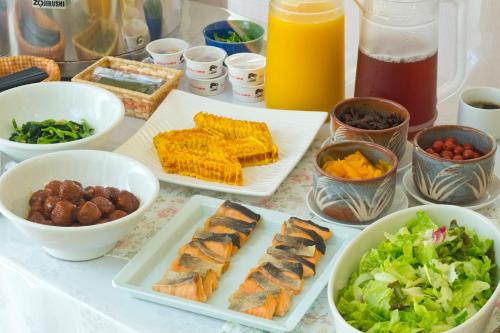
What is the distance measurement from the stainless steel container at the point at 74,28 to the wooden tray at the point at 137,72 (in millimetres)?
54

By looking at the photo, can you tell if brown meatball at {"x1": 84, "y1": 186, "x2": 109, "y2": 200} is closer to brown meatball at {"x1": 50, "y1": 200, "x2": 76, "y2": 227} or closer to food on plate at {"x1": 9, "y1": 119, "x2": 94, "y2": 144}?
brown meatball at {"x1": 50, "y1": 200, "x2": 76, "y2": 227}

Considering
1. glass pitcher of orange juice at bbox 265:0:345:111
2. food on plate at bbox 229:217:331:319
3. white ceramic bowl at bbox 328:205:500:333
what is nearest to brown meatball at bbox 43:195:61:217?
food on plate at bbox 229:217:331:319

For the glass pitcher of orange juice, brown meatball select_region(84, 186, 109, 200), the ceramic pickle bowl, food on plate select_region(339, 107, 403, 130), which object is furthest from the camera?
the ceramic pickle bowl

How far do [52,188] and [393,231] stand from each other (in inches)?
16.8

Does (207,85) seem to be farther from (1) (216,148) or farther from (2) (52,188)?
(2) (52,188)

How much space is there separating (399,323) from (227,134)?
0.51 m

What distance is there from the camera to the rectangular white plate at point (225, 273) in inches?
34.2

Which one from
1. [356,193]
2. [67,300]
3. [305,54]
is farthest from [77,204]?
[305,54]

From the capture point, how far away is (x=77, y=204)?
0.98m

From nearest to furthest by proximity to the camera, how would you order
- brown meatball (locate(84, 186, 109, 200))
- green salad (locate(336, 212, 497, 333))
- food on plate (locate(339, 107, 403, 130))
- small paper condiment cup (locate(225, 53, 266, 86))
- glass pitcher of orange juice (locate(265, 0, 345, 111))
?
green salad (locate(336, 212, 497, 333)) → brown meatball (locate(84, 186, 109, 200)) → food on plate (locate(339, 107, 403, 130)) → glass pitcher of orange juice (locate(265, 0, 345, 111)) → small paper condiment cup (locate(225, 53, 266, 86))

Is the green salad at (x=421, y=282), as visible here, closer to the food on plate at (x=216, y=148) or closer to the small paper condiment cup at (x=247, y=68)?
the food on plate at (x=216, y=148)

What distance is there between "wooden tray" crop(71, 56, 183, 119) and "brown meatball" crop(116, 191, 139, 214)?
1.08 ft

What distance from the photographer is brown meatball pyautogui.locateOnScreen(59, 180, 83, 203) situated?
3.23 ft

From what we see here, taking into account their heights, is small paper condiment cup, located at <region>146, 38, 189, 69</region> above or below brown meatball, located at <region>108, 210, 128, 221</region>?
above
